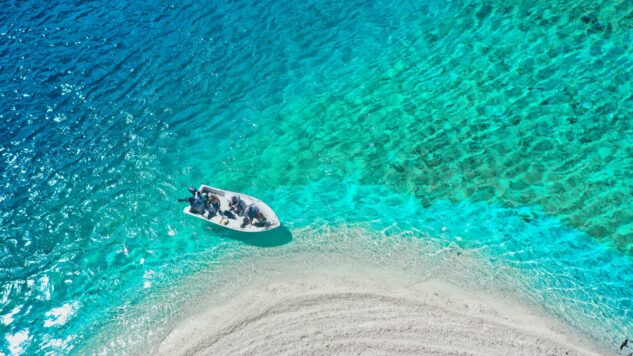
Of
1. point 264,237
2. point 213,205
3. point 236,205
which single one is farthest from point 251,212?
point 213,205

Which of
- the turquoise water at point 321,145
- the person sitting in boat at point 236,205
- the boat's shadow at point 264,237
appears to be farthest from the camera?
the person sitting in boat at point 236,205

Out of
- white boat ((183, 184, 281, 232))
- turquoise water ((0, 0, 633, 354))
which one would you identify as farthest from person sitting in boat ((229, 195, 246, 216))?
turquoise water ((0, 0, 633, 354))

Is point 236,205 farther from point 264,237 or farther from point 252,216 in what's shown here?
point 264,237

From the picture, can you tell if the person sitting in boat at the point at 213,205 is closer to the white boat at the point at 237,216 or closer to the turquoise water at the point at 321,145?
the white boat at the point at 237,216

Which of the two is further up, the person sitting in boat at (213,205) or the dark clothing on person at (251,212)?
the person sitting in boat at (213,205)

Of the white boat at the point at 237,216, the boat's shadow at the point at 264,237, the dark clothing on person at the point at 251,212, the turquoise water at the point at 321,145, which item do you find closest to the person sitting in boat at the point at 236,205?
the white boat at the point at 237,216
